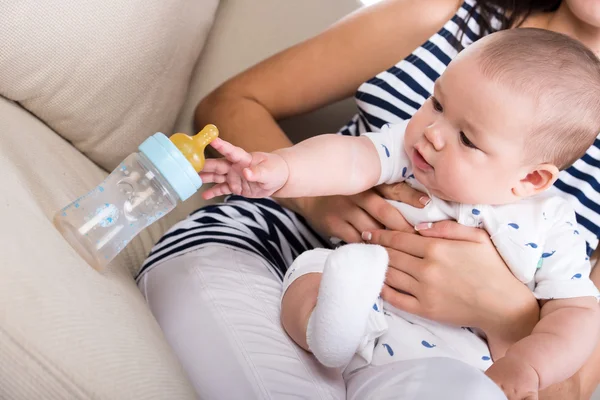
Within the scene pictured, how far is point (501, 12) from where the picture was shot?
1.08m

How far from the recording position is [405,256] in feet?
2.91

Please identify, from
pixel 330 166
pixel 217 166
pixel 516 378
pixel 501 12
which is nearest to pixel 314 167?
pixel 330 166

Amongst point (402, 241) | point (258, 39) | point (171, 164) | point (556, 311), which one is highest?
point (171, 164)

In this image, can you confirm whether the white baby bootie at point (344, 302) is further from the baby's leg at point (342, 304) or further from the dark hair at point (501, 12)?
the dark hair at point (501, 12)

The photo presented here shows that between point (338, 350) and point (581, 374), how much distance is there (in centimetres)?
54

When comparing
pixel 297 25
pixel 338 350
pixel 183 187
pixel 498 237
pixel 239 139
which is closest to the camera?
pixel 183 187

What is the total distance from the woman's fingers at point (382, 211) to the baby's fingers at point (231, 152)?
0.30m

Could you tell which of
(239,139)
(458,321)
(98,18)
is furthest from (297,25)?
(458,321)

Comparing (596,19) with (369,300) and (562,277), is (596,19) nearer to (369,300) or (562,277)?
(562,277)

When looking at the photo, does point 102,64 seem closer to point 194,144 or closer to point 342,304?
point 194,144

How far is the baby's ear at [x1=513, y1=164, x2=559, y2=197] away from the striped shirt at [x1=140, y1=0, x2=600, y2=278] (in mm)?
232

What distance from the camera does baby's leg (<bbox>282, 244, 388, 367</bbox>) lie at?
0.69 m

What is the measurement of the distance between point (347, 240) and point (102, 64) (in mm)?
485

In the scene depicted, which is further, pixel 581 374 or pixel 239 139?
pixel 239 139
